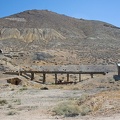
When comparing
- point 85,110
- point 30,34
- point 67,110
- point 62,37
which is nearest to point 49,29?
point 62,37

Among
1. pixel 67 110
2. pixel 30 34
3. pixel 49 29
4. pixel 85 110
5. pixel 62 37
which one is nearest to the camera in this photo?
pixel 85 110

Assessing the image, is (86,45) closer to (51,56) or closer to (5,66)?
(51,56)

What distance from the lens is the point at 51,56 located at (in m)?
107

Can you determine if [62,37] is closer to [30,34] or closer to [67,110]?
[30,34]

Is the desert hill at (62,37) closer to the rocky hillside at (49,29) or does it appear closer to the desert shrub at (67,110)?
the rocky hillside at (49,29)

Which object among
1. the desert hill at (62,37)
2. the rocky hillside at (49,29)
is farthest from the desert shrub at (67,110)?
the rocky hillside at (49,29)

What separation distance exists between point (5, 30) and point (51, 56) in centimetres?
4706

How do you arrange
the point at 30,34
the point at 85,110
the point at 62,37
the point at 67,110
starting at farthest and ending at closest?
the point at 62,37 < the point at 30,34 < the point at 67,110 < the point at 85,110

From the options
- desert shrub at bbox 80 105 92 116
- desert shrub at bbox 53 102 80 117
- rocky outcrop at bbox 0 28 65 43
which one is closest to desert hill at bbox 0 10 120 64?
rocky outcrop at bbox 0 28 65 43

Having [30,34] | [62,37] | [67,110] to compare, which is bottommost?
[67,110]

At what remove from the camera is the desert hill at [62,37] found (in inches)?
4739

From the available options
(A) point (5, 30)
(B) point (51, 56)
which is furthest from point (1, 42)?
(B) point (51, 56)

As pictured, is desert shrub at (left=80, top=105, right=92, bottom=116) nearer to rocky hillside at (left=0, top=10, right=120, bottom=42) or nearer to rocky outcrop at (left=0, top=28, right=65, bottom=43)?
rocky outcrop at (left=0, top=28, right=65, bottom=43)

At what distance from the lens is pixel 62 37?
490 feet
